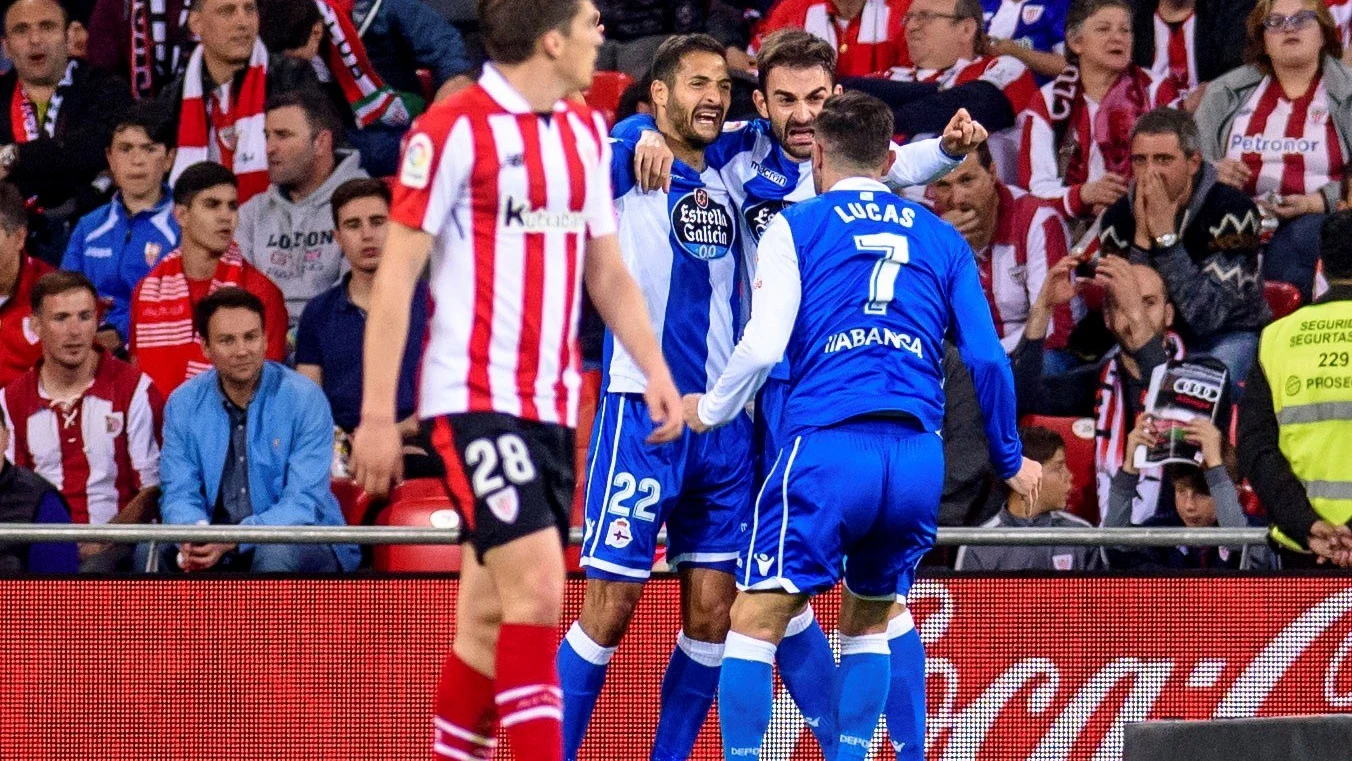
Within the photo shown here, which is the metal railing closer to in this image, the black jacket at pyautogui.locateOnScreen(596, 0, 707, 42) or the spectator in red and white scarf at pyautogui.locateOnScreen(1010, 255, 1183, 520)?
the spectator in red and white scarf at pyautogui.locateOnScreen(1010, 255, 1183, 520)

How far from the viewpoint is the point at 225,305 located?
824 centimetres

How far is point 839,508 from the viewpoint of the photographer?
5.70 meters

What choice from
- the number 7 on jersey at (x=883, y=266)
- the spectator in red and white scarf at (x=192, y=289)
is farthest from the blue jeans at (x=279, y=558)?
the number 7 on jersey at (x=883, y=266)

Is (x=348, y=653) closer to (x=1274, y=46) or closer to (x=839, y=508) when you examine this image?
(x=839, y=508)

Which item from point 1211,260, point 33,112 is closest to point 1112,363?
point 1211,260

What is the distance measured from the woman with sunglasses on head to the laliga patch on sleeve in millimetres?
5534

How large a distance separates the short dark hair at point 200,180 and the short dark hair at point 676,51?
133 inches

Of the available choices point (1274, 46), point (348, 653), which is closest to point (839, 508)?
point (348, 653)

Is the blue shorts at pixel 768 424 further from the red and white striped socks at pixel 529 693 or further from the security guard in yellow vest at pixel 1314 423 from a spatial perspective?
the red and white striped socks at pixel 529 693

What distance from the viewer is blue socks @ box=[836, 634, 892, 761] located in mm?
5906

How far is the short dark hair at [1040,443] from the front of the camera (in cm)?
819

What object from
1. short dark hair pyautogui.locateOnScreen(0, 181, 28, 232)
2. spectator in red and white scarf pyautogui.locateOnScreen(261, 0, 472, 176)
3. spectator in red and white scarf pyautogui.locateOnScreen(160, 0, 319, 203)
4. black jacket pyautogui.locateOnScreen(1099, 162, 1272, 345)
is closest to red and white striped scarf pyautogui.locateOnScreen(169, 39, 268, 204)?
spectator in red and white scarf pyautogui.locateOnScreen(160, 0, 319, 203)

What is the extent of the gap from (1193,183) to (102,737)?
513 centimetres

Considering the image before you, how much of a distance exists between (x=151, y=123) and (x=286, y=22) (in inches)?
35.9
